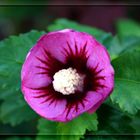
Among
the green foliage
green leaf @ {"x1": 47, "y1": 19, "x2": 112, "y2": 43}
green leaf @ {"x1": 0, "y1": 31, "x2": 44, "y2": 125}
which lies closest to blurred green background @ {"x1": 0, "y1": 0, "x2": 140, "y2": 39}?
green leaf @ {"x1": 47, "y1": 19, "x2": 112, "y2": 43}

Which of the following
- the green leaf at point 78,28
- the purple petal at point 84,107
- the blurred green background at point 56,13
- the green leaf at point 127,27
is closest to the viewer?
the purple petal at point 84,107

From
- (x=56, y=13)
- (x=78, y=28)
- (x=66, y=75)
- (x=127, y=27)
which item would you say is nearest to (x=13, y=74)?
(x=66, y=75)

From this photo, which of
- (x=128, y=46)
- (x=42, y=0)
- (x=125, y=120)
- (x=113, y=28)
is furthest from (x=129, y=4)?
(x=125, y=120)

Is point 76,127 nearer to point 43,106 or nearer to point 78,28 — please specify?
point 43,106

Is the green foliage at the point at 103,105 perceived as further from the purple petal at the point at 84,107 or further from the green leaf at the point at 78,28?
the green leaf at the point at 78,28

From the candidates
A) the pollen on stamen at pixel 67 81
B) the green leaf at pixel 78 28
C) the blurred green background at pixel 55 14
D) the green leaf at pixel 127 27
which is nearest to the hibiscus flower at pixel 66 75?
the pollen on stamen at pixel 67 81

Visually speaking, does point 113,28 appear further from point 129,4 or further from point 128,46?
point 128,46

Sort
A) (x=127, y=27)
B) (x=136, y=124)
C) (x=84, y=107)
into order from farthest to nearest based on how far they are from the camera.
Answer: (x=127, y=27), (x=136, y=124), (x=84, y=107)

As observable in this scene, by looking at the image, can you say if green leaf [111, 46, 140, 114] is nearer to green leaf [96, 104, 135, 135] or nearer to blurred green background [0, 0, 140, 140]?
green leaf [96, 104, 135, 135]
